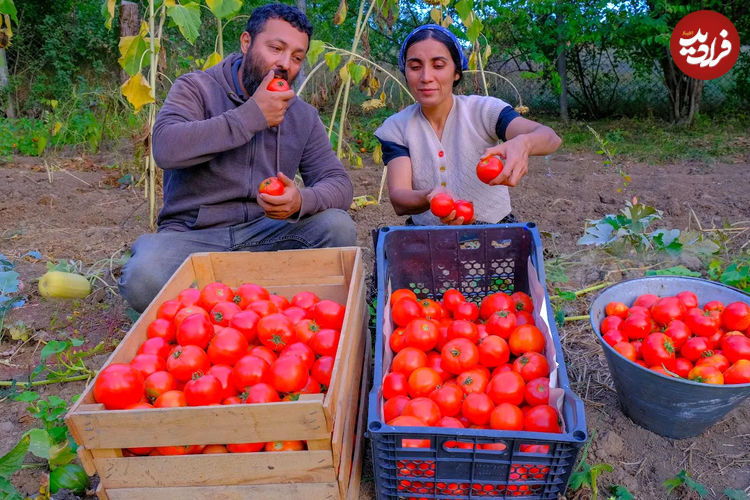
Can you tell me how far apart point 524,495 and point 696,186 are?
175 inches

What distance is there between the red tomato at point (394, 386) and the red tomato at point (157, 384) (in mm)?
680

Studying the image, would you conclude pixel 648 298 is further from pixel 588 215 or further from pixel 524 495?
pixel 588 215

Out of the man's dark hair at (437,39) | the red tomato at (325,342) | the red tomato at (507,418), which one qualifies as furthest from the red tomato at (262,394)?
the man's dark hair at (437,39)

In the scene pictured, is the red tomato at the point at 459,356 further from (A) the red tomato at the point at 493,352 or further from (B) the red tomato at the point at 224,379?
(B) the red tomato at the point at 224,379

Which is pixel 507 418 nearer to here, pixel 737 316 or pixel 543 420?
pixel 543 420

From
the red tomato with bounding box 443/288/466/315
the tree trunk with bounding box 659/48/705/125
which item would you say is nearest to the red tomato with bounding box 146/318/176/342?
the red tomato with bounding box 443/288/466/315

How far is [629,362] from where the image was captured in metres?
1.72

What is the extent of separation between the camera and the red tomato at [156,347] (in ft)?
5.86

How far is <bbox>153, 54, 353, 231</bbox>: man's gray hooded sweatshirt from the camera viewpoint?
2383 millimetres

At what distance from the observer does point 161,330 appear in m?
1.88

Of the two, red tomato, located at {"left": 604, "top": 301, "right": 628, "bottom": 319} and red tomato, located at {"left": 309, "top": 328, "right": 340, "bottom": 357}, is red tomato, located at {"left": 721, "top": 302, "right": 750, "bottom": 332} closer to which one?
red tomato, located at {"left": 604, "top": 301, "right": 628, "bottom": 319}

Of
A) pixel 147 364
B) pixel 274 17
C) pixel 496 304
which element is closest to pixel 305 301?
pixel 147 364

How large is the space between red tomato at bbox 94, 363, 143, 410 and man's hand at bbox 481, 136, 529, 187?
1549 mm

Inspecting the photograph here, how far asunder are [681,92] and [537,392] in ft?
27.2
